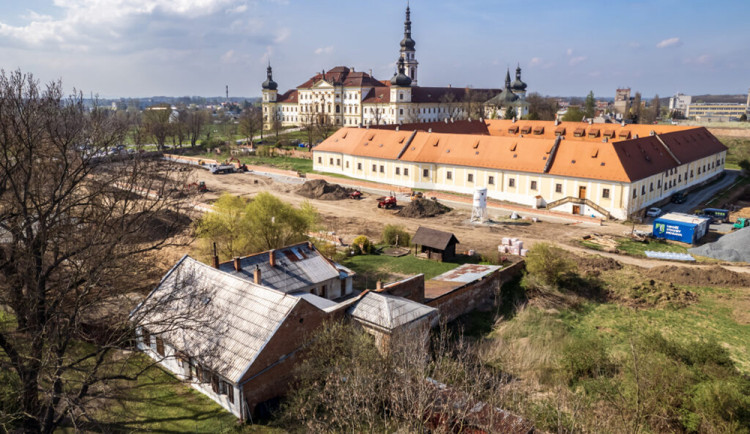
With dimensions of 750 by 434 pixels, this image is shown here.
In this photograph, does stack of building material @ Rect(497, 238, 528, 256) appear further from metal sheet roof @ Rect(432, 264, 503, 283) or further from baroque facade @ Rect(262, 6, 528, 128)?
baroque facade @ Rect(262, 6, 528, 128)

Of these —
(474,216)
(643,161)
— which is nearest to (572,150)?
(643,161)

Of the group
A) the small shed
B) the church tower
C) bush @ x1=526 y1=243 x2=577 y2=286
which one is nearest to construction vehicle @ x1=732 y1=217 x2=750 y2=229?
bush @ x1=526 y1=243 x2=577 y2=286

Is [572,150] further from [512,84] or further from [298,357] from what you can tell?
[512,84]

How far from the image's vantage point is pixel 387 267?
3031 cm

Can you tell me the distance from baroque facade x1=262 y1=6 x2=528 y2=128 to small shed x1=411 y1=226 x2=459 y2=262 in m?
Result: 62.3

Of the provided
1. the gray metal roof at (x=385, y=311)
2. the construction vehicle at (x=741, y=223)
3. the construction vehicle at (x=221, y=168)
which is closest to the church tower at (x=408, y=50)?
the construction vehicle at (x=221, y=168)

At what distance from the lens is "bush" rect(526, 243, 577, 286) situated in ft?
89.4

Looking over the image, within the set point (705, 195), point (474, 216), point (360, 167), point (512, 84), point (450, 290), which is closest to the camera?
point (450, 290)

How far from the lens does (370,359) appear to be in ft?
47.5

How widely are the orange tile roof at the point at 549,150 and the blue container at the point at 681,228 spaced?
17.6 ft

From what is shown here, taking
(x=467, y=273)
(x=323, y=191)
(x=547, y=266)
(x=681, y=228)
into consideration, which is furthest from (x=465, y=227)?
(x=323, y=191)

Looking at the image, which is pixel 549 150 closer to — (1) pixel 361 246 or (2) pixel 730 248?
(2) pixel 730 248

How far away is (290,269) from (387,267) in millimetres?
8050

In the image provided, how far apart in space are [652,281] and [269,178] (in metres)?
42.9
